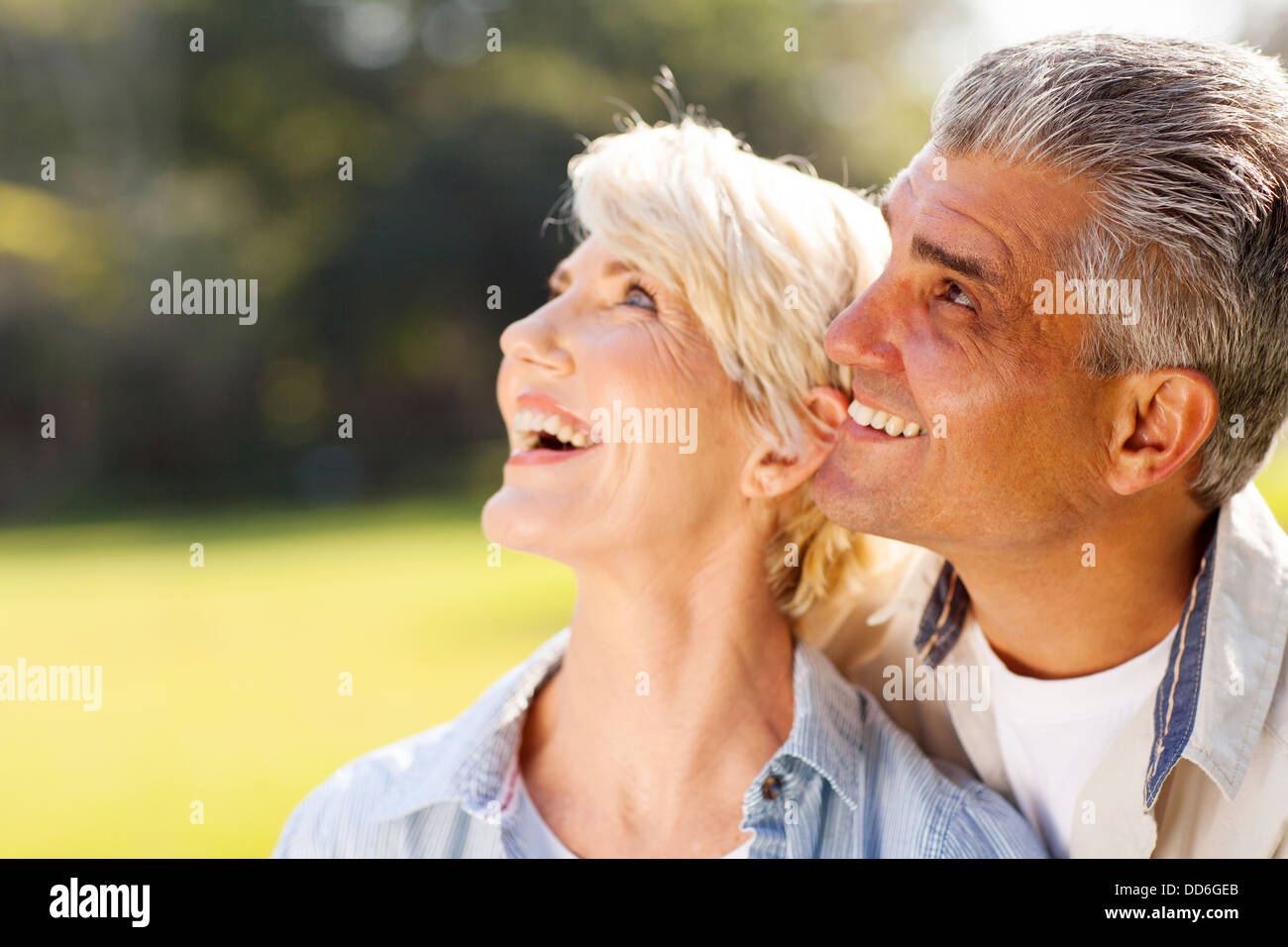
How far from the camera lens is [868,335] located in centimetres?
204

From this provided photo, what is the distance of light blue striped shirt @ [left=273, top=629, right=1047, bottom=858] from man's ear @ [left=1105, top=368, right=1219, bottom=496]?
0.61 m

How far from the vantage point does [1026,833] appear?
2.09 meters

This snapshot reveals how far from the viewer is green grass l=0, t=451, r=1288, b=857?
7.13 m

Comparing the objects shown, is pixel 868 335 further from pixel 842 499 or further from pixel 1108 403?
pixel 1108 403

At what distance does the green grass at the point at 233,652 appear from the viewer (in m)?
7.12

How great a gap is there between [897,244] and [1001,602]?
26.7 inches

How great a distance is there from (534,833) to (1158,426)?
1.31 m

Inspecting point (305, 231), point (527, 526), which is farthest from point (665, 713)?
point (305, 231)

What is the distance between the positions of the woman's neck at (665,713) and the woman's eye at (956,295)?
0.60 m
